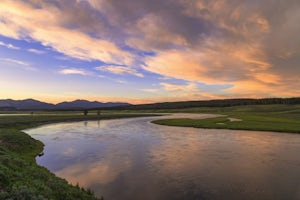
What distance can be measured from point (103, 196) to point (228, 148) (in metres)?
20.7

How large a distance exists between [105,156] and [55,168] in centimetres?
595

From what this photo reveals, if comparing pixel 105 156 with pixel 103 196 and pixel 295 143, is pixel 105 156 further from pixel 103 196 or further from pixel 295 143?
pixel 295 143

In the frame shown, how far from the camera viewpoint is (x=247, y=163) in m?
24.1

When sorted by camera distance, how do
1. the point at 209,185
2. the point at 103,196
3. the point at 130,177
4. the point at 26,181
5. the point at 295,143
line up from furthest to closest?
1. the point at 295,143
2. the point at 130,177
3. the point at 209,185
4. the point at 103,196
5. the point at 26,181

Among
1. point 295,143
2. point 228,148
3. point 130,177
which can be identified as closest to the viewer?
point 130,177

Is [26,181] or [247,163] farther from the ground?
[26,181]

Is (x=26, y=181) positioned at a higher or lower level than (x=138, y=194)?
higher

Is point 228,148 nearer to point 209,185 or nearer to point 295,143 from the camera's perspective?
point 295,143

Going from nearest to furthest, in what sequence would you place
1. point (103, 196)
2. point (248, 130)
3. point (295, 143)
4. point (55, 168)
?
1. point (103, 196)
2. point (55, 168)
3. point (295, 143)
4. point (248, 130)

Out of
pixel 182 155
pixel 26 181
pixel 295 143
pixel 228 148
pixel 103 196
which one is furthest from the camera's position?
pixel 295 143

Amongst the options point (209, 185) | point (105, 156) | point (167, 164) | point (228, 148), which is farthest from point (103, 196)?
point (228, 148)

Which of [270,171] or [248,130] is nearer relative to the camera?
[270,171]

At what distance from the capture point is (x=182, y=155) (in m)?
27.7

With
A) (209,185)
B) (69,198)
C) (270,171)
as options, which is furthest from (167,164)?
(69,198)
